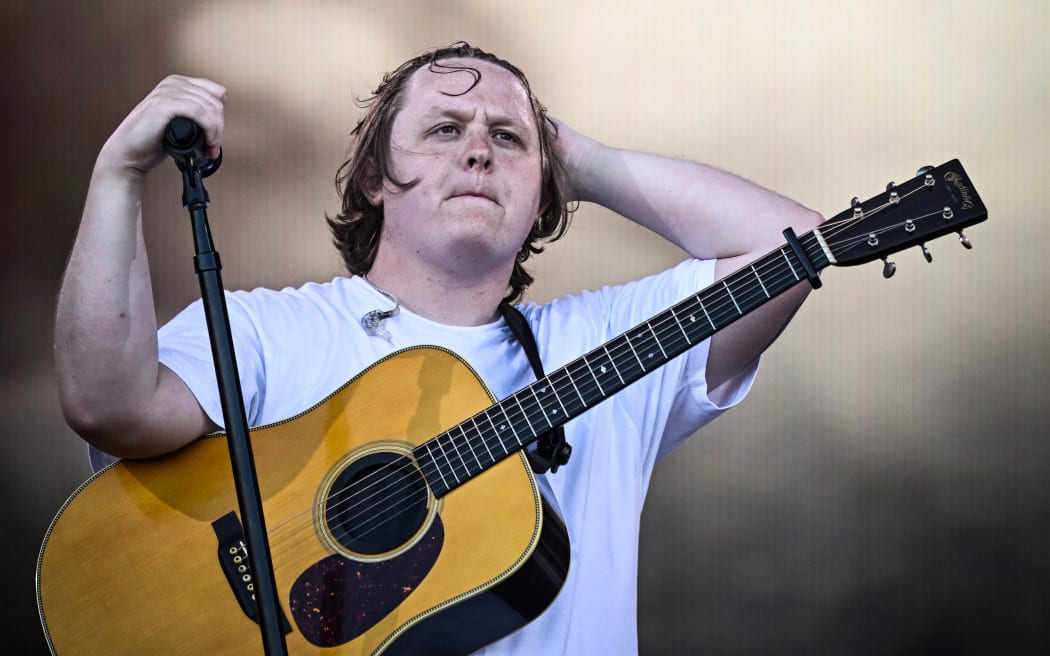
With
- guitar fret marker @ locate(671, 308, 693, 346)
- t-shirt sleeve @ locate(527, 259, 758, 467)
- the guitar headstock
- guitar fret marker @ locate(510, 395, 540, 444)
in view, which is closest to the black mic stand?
guitar fret marker @ locate(510, 395, 540, 444)

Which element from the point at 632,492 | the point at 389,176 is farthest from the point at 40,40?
the point at 632,492

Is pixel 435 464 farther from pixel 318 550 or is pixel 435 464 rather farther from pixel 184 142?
pixel 184 142

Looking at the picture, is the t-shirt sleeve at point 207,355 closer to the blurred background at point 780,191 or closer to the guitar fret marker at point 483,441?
the guitar fret marker at point 483,441

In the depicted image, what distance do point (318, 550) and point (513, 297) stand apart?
0.83 m

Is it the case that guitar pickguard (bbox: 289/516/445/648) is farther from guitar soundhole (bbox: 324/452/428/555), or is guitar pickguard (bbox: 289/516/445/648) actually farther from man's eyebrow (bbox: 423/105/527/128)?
man's eyebrow (bbox: 423/105/527/128)

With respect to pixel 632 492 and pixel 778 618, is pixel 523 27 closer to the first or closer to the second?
pixel 632 492

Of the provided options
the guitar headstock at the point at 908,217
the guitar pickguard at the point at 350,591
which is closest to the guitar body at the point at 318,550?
the guitar pickguard at the point at 350,591

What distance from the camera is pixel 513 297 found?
217 centimetres

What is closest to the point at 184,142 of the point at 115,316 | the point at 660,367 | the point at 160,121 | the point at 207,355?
the point at 160,121

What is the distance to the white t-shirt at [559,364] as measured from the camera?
176 centimetres

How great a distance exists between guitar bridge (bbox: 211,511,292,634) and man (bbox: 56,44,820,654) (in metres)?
0.17

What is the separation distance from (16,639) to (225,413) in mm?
1401

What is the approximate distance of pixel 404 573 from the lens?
148cm

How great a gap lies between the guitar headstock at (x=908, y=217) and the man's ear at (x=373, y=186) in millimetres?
935
